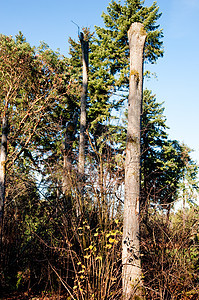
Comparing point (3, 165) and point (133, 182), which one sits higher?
point (3, 165)

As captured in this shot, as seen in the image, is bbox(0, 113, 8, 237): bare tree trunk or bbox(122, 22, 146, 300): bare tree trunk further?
bbox(0, 113, 8, 237): bare tree trunk

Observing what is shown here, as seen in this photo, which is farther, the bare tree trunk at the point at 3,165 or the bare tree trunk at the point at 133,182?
the bare tree trunk at the point at 3,165

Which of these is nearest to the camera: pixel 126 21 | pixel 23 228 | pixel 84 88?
pixel 23 228

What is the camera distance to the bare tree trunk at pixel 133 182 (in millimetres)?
3428

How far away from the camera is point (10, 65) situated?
6.32m

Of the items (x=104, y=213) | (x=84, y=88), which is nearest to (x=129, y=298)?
(x=104, y=213)

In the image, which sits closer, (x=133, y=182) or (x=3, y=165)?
(x=133, y=182)

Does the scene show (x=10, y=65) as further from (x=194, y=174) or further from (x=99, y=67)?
(x=194, y=174)

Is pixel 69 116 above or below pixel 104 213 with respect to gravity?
above

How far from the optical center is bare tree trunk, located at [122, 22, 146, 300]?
11.2 ft

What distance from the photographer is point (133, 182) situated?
3803mm

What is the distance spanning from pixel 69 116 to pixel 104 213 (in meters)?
12.8

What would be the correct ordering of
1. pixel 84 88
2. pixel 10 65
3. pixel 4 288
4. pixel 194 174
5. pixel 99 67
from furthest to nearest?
pixel 194 174 → pixel 99 67 → pixel 84 88 → pixel 10 65 → pixel 4 288

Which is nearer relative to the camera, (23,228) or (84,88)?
(23,228)
